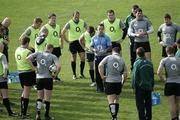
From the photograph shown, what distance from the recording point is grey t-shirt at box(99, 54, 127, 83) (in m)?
16.3

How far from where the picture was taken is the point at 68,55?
27703mm

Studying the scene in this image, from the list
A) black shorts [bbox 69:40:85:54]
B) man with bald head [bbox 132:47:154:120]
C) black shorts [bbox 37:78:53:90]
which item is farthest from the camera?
black shorts [bbox 69:40:85:54]

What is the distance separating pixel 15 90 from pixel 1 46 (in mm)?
3886

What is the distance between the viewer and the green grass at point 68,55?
58.8ft

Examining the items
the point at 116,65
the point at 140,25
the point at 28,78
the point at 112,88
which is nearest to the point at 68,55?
the point at 140,25

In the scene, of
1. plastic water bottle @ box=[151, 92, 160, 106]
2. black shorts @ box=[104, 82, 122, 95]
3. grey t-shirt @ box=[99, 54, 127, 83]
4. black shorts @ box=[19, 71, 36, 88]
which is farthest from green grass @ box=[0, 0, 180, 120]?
grey t-shirt @ box=[99, 54, 127, 83]

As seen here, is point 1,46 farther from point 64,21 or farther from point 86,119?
point 64,21

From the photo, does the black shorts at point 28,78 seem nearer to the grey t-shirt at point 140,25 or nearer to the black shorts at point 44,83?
the black shorts at point 44,83

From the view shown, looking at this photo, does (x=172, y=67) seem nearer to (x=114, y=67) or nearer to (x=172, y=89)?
(x=172, y=89)

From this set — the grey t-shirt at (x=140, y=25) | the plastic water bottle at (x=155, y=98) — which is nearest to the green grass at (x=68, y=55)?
the plastic water bottle at (x=155, y=98)

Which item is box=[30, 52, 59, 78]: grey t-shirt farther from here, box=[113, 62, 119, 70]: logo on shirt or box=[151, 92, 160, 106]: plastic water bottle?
box=[151, 92, 160, 106]: plastic water bottle

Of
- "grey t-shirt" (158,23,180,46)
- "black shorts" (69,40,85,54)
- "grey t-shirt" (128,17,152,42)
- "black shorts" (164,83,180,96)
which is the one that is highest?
"grey t-shirt" (128,17,152,42)

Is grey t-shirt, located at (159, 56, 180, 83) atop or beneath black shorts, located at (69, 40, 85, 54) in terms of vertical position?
beneath

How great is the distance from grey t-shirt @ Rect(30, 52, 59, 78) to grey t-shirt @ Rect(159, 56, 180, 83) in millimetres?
3242
